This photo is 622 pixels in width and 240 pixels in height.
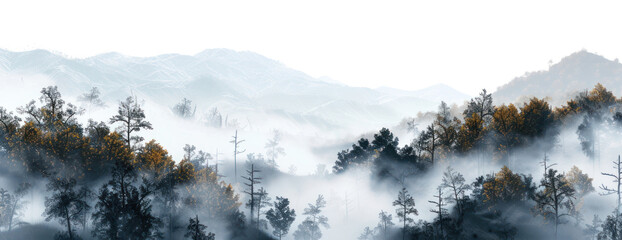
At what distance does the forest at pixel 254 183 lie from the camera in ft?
173

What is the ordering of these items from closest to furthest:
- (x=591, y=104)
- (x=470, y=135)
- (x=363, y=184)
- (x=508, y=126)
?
(x=470, y=135) < (x=508, y=126) < (x=591, y=104) < (x=363, y=184)

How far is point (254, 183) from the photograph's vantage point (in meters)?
65.9

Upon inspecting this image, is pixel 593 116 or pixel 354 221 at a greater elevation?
pixel 593 116

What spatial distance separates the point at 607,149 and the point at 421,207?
127ft

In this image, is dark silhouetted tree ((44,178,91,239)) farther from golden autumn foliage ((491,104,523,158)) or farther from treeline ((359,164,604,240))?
golden autumn foliage ((491,104,523,158))

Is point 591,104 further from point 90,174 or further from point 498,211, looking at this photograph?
point 90,174

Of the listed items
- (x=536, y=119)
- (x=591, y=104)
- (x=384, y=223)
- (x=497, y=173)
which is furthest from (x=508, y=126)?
(x=384, y=223)

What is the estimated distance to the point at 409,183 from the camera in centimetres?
7275

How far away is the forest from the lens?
52.8m

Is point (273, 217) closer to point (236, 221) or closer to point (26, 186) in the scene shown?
point (236, 221)

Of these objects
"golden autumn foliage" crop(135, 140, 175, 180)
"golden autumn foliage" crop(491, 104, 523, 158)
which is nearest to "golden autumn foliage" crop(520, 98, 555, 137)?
"golden autumn foliage" crop(491, 104, 523, 158)

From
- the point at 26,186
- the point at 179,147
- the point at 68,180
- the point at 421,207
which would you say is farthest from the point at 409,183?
the point at 179,147

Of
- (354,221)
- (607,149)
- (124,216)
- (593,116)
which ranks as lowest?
(354,221)

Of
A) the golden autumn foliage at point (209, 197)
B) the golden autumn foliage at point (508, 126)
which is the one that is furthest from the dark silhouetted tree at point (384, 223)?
the golden autumn foliage at point (209, 197)
